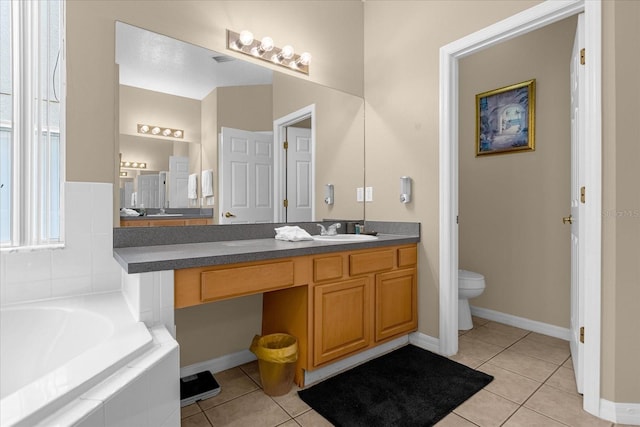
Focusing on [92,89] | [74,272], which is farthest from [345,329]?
[92,89]

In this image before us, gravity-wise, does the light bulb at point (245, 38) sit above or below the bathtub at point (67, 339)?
above

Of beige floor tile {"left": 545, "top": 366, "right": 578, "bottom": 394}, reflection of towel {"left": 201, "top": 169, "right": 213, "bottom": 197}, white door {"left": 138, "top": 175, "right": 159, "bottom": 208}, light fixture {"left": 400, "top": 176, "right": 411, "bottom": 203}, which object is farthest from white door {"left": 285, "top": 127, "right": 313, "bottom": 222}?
beige floor tile {"left": 545, "top": 366, "right": 578, "bottom": 394}

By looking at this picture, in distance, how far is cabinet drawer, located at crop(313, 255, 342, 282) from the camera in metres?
1.84

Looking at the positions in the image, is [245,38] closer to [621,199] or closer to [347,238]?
[347,238]

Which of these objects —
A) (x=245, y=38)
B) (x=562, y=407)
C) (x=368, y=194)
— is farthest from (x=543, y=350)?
(x=245, y=38)

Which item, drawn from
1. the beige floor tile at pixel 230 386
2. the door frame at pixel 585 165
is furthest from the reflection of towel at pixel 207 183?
the door frame at pixel 585 165

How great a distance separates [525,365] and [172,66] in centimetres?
280

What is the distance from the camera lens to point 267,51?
2264mm

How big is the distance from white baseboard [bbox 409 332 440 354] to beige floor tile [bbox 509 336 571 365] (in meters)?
0.55

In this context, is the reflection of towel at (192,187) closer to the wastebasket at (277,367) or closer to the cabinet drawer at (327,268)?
the cabinet drawer at (327,268)

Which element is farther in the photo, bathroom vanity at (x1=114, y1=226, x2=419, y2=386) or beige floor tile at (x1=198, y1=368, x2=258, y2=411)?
beige floor tile at (x1=198, y1=368, x2=258, y2=411)

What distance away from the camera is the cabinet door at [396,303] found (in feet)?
7.17

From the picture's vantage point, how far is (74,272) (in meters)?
1.61

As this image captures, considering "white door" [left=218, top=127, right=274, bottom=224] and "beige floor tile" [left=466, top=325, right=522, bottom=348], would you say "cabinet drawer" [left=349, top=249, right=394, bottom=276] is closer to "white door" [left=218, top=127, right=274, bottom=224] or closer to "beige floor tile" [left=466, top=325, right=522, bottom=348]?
"white door" [left=218, top=127, right=274, bottom=224]
